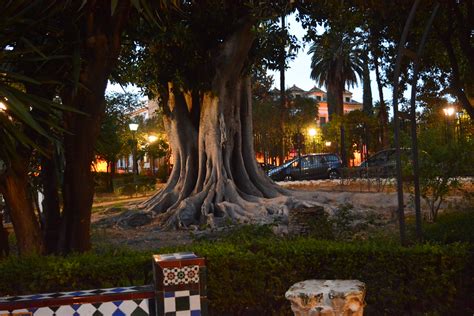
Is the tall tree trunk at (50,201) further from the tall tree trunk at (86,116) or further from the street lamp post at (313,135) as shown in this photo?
the street lamp post at (313,135)

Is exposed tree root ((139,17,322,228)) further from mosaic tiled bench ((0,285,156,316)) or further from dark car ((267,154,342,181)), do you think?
dark car ((267,154,342,181))

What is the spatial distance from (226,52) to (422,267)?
10.8 metres

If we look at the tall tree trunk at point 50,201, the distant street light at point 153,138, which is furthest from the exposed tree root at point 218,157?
the distant street light at point 153,138

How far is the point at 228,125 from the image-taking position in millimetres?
15641

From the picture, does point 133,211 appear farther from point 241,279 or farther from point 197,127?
point 241,279

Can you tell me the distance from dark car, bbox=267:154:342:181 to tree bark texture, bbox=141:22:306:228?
13722mm

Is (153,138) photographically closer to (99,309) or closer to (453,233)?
(453,233)

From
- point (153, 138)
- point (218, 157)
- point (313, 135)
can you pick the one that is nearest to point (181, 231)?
point (218, 157)

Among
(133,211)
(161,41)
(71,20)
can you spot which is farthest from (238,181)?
(71,20)

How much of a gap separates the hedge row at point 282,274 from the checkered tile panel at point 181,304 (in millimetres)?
1375

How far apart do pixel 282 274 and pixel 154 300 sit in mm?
1692

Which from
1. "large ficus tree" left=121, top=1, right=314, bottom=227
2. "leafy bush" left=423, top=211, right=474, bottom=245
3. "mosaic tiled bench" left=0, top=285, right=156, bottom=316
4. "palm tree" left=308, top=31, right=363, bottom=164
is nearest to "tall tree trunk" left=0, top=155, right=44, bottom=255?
"mosaic tiled bench" left=0, top=285, right=156, bottom=316

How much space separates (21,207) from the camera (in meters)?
6.56

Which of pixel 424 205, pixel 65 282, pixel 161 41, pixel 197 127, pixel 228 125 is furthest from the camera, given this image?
pixel 197 127
